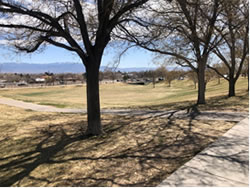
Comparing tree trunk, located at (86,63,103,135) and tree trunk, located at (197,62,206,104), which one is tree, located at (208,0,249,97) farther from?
tree trunk, located at (86,63,103,135)

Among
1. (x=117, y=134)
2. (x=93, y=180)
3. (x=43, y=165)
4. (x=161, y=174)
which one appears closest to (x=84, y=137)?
(x=117, y=134)

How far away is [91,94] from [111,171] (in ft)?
10.0

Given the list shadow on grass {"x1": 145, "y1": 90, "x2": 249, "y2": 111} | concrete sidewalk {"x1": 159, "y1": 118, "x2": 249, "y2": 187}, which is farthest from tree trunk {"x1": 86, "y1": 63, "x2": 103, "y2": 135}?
shadow on grass {"x1": 145, "y1": 90, "x2": 249, "y2": 111}

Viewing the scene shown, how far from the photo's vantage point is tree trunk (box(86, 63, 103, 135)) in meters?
6.62

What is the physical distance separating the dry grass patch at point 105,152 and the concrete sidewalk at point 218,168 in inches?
9.6

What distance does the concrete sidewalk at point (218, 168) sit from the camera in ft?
11.1

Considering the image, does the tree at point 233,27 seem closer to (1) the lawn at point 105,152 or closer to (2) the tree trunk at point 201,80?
(2) the tree trunk at point 201,80

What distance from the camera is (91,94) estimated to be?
21.9 feet

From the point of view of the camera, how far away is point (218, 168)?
152 inches

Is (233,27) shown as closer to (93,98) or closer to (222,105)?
(222,105)

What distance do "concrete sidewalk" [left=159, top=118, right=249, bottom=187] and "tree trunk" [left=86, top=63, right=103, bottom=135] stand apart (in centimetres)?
335

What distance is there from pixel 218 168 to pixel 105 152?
2.57 metres

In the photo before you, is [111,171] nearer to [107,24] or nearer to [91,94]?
[91,94]

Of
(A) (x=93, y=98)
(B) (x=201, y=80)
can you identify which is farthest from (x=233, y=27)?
(A) (x=93, y=98)
